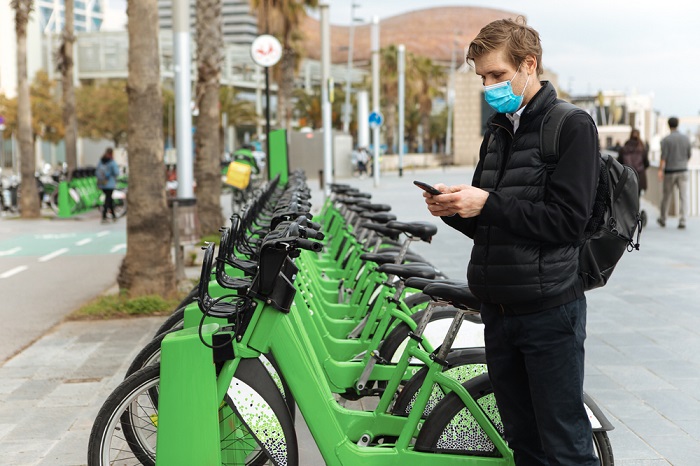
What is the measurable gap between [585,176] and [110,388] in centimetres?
405

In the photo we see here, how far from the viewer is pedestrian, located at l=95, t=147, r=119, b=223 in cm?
2164

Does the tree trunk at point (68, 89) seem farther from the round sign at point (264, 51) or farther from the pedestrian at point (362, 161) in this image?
the pedestrian at point (362, 161)

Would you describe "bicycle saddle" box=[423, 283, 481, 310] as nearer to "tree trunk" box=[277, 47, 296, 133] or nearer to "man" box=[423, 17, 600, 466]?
"man" box=[423, 17, 600, 466]

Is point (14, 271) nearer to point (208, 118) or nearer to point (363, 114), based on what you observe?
point (208, 118)

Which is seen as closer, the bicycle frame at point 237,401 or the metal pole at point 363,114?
the bicycle frame at point 237,401

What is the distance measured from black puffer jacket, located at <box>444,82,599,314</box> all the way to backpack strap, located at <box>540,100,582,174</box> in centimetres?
2

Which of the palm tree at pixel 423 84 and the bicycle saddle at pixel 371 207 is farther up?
the palm tree at pixel 423 84

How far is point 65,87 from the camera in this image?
27.7 m

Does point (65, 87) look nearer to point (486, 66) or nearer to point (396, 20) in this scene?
point (486, 66)

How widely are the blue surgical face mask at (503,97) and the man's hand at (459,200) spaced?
0.28 m

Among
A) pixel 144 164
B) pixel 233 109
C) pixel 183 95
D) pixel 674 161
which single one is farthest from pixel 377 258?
pixel 233 109

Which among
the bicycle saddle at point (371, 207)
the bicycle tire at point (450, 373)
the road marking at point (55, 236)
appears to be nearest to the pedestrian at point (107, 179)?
the road marking at point (55, 236)

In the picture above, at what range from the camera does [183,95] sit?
1143 centimetres

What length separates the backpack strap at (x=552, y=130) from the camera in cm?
283
